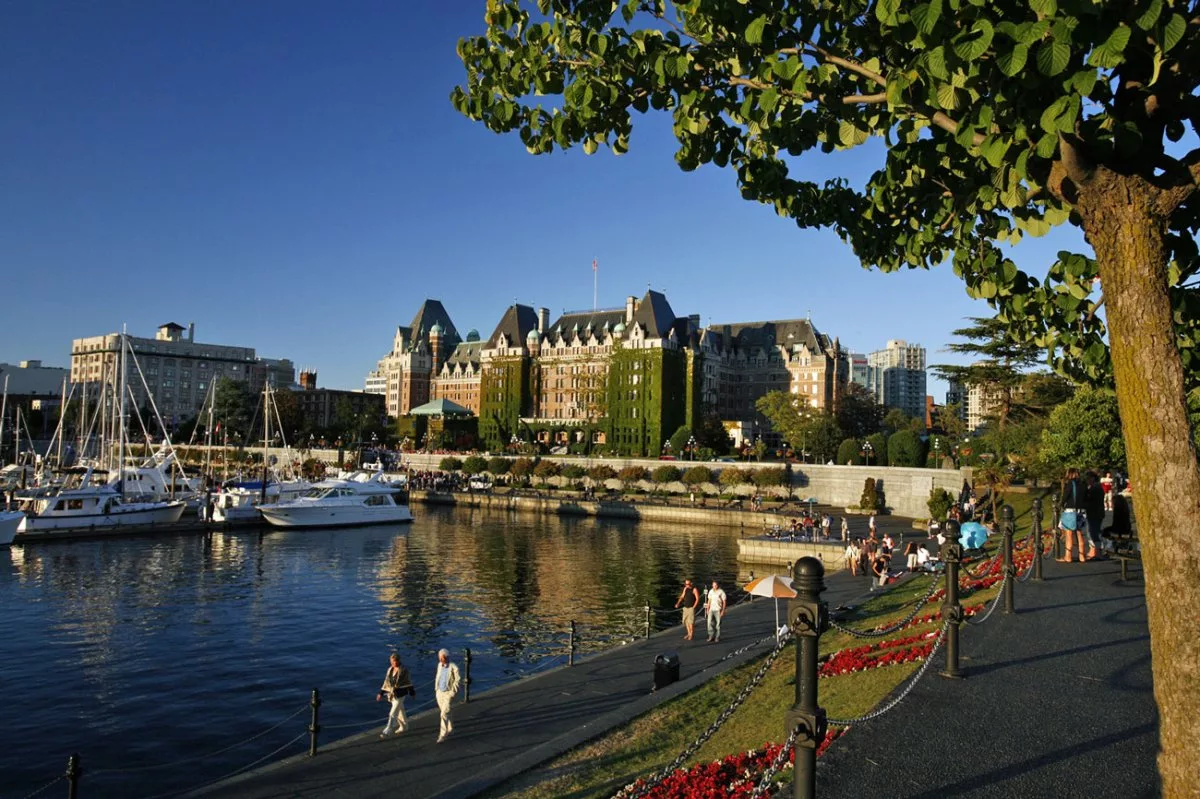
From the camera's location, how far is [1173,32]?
457 centimetres

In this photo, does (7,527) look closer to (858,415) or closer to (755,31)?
(755,31)

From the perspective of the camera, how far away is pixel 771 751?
33.0ft

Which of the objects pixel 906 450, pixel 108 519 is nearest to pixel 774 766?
pixel 108 519

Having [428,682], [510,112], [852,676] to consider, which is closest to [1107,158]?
[510,112]

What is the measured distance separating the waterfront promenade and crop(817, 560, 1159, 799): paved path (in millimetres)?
21

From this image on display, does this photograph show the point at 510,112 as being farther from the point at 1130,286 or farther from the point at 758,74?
the point at 1130,286

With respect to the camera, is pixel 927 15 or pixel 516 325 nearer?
pixel 927 15

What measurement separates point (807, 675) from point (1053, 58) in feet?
15.1

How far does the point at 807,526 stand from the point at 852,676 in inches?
1643

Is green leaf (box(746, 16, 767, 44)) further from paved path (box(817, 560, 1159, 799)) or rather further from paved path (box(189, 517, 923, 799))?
paved path (box(189, 517, 923, 799))

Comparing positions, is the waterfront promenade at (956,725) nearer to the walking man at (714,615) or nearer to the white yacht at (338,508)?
the walking man at (714,615)

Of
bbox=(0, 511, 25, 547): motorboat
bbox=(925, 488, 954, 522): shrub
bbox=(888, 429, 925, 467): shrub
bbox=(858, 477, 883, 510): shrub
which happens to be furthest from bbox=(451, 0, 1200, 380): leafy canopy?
bbox=(888, 429, 925, 467): shrub

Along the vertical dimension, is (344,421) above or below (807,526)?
above

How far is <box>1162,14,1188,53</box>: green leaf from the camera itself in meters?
4.51
